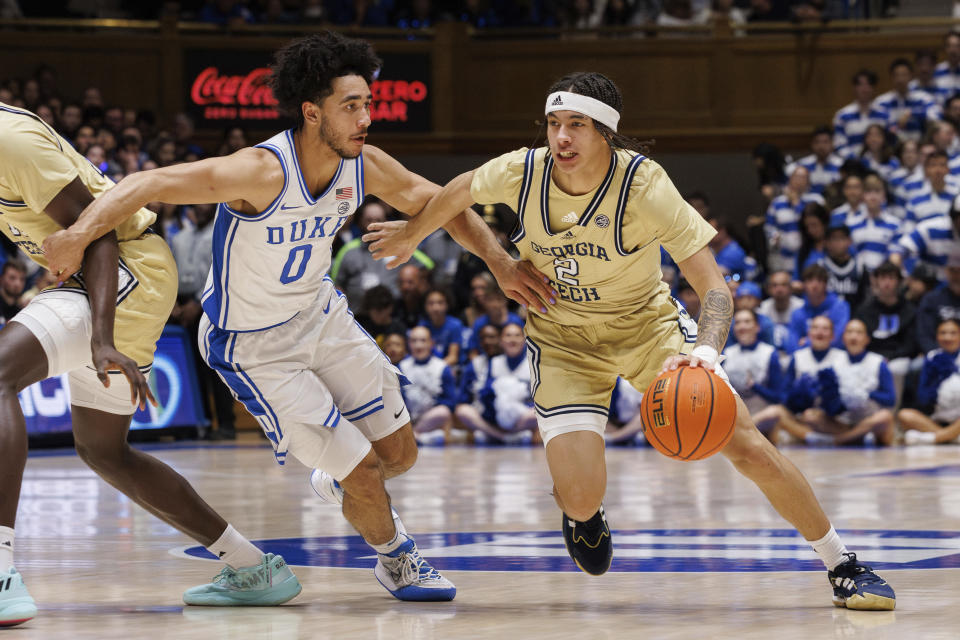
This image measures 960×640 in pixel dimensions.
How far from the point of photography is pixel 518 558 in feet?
19.9

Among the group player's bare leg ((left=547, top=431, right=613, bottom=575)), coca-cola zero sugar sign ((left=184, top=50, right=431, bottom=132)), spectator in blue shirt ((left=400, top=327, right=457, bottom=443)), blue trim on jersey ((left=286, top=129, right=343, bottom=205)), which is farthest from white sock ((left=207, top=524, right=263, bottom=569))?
coca-cola zero sugar sign ((left=184, top=50, right=431, bottom=132))

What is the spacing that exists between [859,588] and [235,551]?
2206 millimetres

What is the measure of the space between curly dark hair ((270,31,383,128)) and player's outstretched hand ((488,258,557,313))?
0.90m

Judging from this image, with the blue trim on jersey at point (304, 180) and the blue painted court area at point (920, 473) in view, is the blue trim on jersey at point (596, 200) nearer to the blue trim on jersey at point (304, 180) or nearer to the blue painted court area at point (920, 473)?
the blue trim on jersey at point (304, 180)

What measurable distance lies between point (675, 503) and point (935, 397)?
5012 millimetres

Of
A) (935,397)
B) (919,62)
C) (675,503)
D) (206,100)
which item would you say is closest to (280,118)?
(206,100)

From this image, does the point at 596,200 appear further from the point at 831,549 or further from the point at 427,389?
the point at 427,389

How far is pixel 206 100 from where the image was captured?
56.6 feet

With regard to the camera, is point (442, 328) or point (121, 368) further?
point (442, 328)

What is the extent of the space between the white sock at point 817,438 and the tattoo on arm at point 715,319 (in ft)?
25.6

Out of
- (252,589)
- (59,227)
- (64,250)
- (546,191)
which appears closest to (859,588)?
(546,191)

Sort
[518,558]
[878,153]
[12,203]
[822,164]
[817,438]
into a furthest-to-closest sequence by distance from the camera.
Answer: [822,164], [878,153], [817,438], [518,558], [12,203]

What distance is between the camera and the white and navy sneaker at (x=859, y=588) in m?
4.67

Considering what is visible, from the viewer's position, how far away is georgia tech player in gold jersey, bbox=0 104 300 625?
14.7 ft
